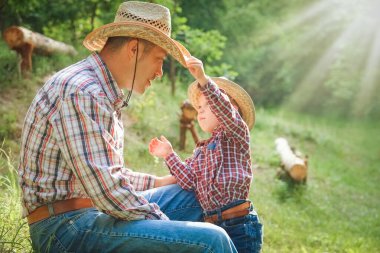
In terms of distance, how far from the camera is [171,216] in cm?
325

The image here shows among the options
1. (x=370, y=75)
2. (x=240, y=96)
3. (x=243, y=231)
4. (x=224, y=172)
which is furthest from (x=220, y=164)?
(x=370, y=75)

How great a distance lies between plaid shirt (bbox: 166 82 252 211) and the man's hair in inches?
24.5

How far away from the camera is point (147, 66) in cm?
263

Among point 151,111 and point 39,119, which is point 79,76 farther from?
point 151,111

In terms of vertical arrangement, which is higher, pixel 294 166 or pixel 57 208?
pixel 57 208

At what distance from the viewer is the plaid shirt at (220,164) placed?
3.20m

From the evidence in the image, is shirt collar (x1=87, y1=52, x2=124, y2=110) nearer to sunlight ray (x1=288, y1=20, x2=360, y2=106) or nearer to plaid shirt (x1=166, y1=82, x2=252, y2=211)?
plaid shirt (x1=166, y1=82, x2=252, y2=211)

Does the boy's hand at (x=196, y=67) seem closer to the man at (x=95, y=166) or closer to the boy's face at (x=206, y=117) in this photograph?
the man at (x=95, y=166)

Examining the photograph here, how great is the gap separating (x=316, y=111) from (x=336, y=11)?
16.8 feet

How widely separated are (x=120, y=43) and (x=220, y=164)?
1222mm

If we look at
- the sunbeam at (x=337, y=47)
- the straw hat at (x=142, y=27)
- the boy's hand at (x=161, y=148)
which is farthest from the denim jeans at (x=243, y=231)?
the sunbeam at (x=337, y=47)

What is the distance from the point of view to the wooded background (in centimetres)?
1919

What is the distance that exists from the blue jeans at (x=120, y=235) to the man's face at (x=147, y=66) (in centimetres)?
78

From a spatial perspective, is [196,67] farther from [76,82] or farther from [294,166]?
[294,166]
